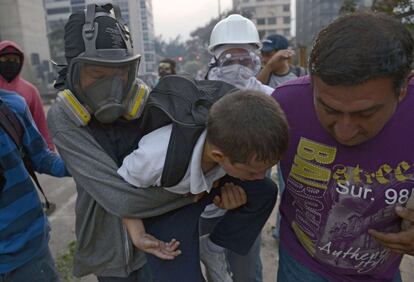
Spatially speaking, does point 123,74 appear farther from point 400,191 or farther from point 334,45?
point 400,191

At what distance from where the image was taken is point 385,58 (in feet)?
3.50

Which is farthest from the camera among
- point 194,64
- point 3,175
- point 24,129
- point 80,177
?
point 194,64

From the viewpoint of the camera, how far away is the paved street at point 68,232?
3.07 m

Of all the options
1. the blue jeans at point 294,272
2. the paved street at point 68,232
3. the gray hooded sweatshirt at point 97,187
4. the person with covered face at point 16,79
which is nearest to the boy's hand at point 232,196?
the gray hooded sweatshirt at point 97,187

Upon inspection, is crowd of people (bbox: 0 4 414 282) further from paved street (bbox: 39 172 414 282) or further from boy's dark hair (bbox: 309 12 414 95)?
paved street (bbox: 39 172 414 282)

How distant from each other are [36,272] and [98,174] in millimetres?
824

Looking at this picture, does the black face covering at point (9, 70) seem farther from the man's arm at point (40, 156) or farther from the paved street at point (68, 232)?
the man's arm at point (40, 156)

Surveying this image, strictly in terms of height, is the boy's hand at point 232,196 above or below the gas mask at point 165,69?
below

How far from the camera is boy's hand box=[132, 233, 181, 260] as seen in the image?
143 cm

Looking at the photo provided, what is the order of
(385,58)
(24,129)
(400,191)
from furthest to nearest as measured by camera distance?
(24,129) < (400,191) < (385,58)

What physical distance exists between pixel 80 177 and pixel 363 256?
1129 mm

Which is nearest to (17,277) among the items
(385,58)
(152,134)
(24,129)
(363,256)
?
(24,129)

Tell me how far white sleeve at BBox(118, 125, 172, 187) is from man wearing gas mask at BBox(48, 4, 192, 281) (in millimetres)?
52

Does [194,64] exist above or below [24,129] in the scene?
below
